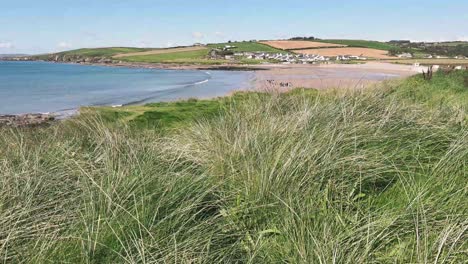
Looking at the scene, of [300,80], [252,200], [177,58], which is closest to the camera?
[252,200]

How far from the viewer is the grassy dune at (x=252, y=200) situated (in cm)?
279

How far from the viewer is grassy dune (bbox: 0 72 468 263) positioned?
2787 mm

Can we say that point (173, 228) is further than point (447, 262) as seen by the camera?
Yes

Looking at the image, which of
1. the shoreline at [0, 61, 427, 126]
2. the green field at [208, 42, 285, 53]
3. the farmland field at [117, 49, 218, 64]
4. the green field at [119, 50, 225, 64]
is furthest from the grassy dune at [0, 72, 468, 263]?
the green field at [208, 42, 285, 53]

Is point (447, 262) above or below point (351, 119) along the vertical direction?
below

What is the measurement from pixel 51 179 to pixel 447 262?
303 centimetres

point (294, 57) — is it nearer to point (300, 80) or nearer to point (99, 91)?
point (300, 80)

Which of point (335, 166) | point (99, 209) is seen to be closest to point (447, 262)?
point (335, 166)

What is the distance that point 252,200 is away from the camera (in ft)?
11.7

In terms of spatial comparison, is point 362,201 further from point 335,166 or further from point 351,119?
point 351,119

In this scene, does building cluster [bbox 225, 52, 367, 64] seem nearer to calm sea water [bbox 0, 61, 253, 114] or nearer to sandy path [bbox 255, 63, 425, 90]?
sandy path [bbox 255, 63, 425, 90]

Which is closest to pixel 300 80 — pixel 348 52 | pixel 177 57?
pixel 348 52

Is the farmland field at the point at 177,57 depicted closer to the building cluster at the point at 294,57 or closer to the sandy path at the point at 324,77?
the building cluster at the point at 294,57

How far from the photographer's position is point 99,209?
328 centimetres
